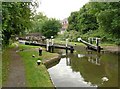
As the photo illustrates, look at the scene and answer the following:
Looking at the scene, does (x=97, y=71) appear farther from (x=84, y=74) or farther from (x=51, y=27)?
(x=51, y=27)

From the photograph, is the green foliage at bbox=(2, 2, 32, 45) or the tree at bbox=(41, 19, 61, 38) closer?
the green foliage at bbox=(2, 2, 32, 45)

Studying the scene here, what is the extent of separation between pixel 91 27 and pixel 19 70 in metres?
33.0

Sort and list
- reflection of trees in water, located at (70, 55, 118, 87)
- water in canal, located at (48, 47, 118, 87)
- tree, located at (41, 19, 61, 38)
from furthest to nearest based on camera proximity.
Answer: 1. tree, located at (41, 19, 61, 38)
2. reflection of trees in water, located at (70, 55, 118, 87)
3. water in canal, located at (48, 47, 118, 87)

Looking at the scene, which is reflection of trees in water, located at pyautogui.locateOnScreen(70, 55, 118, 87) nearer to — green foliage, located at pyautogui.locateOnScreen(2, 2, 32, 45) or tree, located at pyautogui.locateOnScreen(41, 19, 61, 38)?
green foliage, located at pyautogui.locateOnScreen(2, 2, 32, 45)

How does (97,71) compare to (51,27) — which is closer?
(97,71)

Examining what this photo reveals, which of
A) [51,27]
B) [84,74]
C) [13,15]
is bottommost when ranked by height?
[84,74]

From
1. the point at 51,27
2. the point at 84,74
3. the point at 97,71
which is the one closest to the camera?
the point at 84,74

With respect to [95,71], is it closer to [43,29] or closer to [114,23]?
[114,23]

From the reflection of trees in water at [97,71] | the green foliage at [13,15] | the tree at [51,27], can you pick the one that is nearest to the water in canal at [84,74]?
the reflection of trees in water at [97,71]

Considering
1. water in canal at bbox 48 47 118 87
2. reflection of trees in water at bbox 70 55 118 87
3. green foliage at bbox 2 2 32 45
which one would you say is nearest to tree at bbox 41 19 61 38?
green foliage at bbox 2 2 32 45

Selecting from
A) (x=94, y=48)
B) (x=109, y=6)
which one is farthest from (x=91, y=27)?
(x=109, y=6)

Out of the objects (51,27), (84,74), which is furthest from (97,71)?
(51,27)

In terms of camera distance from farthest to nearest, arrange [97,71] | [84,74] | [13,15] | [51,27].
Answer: [51,27] < [97,71] < [84,74] < [13,15]

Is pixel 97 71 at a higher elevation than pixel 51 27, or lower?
lower
